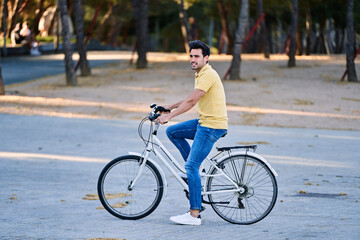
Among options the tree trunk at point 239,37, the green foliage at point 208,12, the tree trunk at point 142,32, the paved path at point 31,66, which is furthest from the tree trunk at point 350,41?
the green foliage at point 208,12

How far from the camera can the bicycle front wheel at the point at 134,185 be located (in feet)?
21.2

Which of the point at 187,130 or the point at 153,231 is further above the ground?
the point at 187,130

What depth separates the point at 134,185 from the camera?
6.62 m

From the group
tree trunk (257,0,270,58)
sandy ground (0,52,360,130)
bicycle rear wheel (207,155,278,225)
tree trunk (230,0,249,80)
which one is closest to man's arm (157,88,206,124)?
bicycle rear wheel (207,155,278,225)

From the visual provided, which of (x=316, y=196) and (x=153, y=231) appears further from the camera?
(x=316, y=196)

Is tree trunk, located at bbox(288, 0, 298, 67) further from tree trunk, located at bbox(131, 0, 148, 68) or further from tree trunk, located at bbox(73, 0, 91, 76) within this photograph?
tree trunk, located at bbox(73, 0, 91, 76)

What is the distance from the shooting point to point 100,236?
5844 mm

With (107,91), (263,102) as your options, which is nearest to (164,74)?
(107,91)

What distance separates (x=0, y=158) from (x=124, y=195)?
4138 millimetres

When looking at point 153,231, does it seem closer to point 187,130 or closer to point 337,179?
point 187,130

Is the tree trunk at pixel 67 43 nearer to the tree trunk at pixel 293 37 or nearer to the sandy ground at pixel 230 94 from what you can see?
the sandy ground at pixel 230 94

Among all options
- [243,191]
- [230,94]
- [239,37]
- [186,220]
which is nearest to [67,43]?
[230,94]

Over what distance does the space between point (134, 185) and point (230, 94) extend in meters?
15.6

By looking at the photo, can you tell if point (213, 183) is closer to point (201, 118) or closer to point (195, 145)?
point (195, 145)
